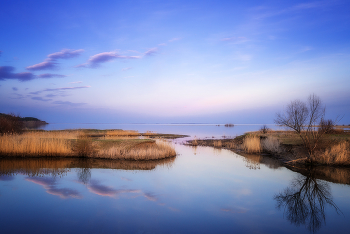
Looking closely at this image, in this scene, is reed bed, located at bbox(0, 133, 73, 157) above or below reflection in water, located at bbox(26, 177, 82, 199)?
above

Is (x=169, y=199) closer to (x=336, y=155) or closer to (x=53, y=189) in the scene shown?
(x=53, y=189)

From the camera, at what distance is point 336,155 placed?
46.4 feet

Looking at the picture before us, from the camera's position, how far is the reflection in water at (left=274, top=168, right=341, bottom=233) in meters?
6.91

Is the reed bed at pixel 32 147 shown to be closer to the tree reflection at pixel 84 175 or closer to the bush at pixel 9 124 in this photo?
the bush at pixel 9 124

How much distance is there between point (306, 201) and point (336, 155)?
8012 mm

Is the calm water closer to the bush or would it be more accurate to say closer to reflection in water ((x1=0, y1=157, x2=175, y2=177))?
reflection in water ((x1=0, y1=157, x2=175, y2=177))

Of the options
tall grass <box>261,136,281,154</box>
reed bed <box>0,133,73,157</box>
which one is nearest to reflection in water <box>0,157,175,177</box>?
reed bed <box>0,133,73,157</box>

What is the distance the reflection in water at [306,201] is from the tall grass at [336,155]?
362 cm

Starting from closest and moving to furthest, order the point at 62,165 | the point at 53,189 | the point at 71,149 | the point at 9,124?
the point at 53,189 → the point at 62,165 → the point at 71,149 → the point at 9,124

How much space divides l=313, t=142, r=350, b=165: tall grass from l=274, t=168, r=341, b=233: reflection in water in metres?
3.62

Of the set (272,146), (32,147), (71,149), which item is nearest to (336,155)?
(272,146)

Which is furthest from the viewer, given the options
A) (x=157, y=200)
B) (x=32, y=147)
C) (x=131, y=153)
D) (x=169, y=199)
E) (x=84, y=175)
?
(x=131, y=153)

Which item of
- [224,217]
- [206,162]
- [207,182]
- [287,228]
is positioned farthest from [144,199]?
[206,162]

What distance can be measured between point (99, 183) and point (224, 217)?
261 inches
